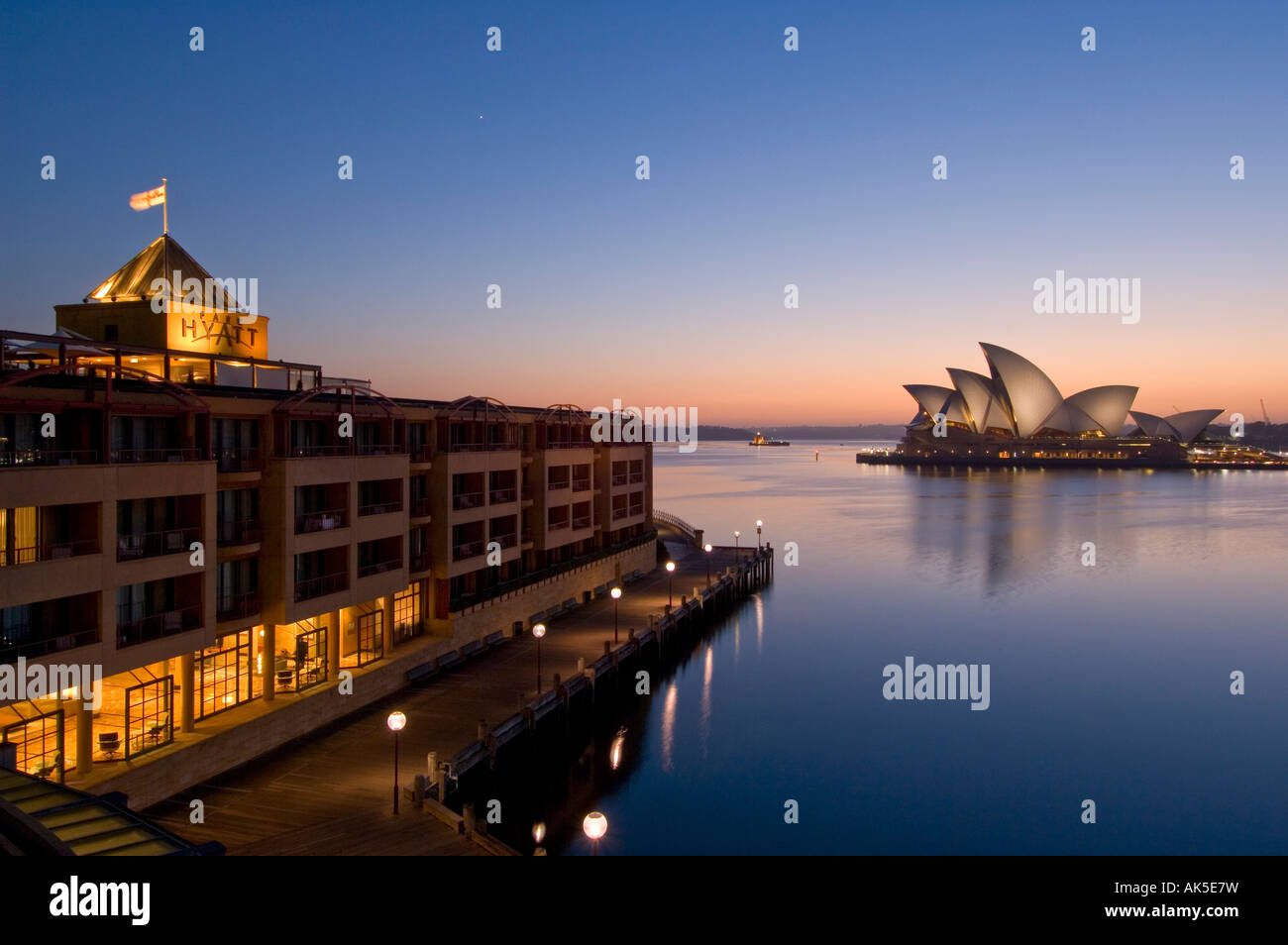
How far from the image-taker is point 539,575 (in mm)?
32500

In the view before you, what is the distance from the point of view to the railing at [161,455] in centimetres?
1630

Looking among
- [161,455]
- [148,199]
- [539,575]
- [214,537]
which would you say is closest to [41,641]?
[214,537]

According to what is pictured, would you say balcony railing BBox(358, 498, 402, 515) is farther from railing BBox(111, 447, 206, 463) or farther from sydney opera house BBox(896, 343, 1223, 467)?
sydney opera house BBox(896, 343, 1223, 467)

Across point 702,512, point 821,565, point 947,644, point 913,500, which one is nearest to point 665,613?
point 947,644

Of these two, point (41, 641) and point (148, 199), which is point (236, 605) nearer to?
point (41, 641)

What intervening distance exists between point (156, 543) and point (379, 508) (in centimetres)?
729

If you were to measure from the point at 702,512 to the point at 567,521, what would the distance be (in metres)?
60.5

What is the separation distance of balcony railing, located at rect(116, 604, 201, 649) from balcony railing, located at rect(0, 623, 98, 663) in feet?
2.40

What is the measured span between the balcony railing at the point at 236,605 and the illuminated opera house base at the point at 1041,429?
Answer: 433 feet

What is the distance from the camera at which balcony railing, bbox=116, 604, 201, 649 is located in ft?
52.2

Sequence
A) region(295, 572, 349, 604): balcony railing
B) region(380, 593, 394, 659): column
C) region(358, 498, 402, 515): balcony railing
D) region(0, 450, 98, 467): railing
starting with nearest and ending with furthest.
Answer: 1. region(0, 450, 98, 467): railing
2. region(295, 572, 349, 604): balcony railing
3. region(358, 498, 402, 515): balcony railing
4. region(380, 593, 394, 659): column

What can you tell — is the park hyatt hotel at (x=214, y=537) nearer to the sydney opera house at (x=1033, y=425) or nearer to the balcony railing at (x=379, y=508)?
the balcony railing at (x=379, y=508)

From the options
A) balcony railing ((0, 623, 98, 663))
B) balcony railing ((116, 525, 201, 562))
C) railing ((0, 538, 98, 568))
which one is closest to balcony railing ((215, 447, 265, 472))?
balcony railing ((116, 525, 201, 562))
